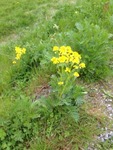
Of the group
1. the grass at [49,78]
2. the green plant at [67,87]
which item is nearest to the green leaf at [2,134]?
the grass at [49,78]

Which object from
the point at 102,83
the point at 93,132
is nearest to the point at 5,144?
the point at 93,132

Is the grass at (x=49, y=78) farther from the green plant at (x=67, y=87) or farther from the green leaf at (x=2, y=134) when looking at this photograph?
the green plant at (x=67, y=87)

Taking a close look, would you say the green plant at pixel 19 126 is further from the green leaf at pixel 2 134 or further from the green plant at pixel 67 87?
the green plant at pixel 67 87

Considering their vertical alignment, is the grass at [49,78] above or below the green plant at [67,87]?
below

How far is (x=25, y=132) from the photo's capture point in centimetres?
308

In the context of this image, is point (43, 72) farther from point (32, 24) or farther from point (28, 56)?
point (32, 24)

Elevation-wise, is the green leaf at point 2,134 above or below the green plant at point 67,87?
below

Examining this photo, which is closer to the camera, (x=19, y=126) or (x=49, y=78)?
(x=19, y=126)

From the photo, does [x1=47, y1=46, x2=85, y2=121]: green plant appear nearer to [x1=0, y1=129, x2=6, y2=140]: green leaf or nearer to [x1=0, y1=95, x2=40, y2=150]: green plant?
[x1=0, y1=95, x2=40, y2=150]: green plant

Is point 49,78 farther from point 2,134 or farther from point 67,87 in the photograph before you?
point 2,134

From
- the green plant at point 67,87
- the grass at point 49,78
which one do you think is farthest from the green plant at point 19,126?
the green plant at point 67,87

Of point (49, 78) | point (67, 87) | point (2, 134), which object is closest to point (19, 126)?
point (2, 134)

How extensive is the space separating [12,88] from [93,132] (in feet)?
4.44

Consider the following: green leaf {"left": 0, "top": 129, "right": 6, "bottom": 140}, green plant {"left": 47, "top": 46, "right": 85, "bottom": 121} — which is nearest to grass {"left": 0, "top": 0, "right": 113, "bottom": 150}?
green leaf {"left": 0, "top": 129, "right": 6, "bottom": 140}
